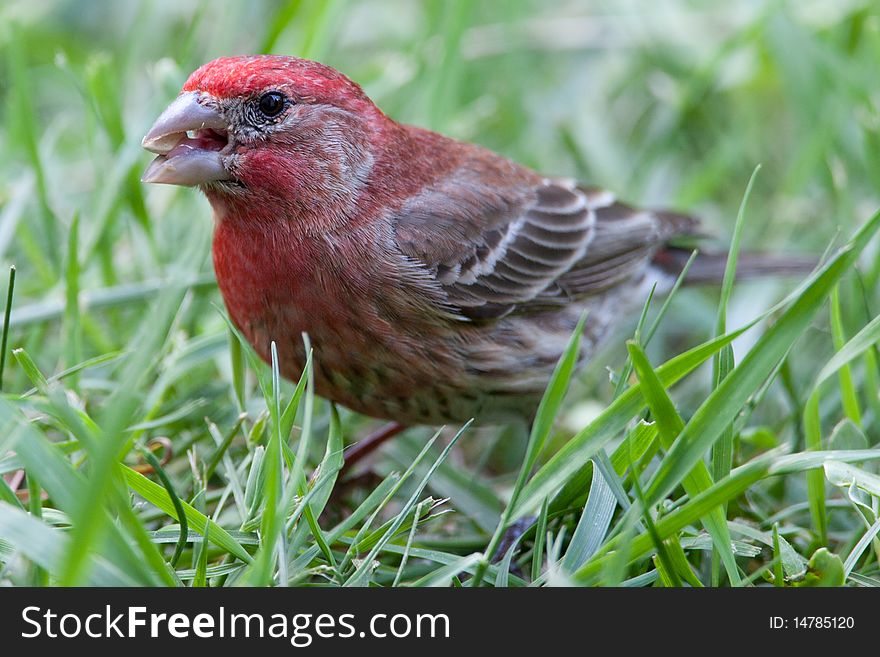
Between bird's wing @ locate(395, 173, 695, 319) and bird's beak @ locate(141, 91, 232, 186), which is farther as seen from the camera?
bird's wing @ locate(395, 173, 695, 319)

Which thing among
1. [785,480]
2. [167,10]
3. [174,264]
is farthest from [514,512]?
[167,10]

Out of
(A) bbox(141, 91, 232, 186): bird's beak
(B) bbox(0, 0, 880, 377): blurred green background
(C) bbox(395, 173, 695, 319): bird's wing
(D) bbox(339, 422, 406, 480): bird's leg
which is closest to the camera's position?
(A) bbox(141, 91, 232, 186): bird's beak

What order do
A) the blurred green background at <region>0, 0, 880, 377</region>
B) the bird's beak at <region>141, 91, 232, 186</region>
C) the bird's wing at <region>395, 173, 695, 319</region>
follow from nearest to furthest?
the bird's beak at <region>141, 91, 232, 186</region> → the bird's wing at <region>395, 173, 695, 319</region> → the blurred green background at <region>0, 0, 880, 377</region>

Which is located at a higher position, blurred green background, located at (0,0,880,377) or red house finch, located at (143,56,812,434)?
blurred green background, located at (0,0,880,377)

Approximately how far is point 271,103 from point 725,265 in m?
1.99

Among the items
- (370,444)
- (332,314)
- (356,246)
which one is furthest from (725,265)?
(332,314)

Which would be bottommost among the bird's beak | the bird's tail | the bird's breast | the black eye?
the bird's breast

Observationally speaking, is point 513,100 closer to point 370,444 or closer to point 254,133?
point 370,444

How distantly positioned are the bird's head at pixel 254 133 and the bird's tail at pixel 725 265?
163cm

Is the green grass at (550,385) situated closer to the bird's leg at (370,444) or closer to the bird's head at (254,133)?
the bird's leg at (370,444)

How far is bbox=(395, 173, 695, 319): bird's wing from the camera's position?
3119mm

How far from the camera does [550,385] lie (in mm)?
2279

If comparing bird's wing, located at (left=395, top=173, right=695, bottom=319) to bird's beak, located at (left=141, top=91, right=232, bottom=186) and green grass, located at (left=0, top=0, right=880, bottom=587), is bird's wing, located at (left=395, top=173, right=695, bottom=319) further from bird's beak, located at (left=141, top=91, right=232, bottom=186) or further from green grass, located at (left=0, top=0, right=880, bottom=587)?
bird's beak, located at (left=141, top=91, right=232, bottom=186)

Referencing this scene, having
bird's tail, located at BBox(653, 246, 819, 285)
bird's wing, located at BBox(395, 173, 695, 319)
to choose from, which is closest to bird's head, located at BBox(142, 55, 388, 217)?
bird's wing, located at BBox(395, 173, 695, 319)
